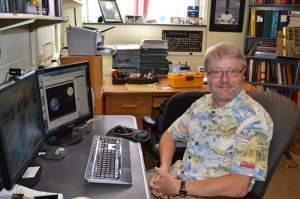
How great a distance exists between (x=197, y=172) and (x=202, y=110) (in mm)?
300

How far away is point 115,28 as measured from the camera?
396 cm

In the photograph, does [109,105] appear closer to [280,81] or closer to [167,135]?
[167,135]

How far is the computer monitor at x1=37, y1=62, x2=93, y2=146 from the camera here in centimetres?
157

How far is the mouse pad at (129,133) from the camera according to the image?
1.77 meters

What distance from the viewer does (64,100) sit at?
66.8 inches

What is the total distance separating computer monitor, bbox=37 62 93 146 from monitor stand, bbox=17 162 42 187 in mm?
229

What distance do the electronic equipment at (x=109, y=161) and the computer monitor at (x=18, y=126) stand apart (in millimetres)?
235

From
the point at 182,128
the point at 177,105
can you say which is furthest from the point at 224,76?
the point at 177,105

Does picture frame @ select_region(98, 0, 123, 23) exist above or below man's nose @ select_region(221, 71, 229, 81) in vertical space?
above

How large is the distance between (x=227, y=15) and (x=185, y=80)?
1517 mm

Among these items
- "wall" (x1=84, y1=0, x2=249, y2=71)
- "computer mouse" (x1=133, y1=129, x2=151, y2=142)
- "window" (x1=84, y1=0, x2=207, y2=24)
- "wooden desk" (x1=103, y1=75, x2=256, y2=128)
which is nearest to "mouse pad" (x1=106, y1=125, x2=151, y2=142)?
"computer mouse" (x1=133, y1=129, x2=151, y2=142)

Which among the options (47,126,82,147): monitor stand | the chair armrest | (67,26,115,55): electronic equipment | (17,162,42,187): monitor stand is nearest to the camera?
A: (17,162,42,187): monitor stand

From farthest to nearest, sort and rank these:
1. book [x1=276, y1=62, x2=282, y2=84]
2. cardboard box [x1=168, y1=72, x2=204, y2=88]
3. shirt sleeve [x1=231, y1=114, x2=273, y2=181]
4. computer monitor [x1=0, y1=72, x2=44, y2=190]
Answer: book [x1=276, y1=62, x2=282, y2=84], cardboard box [x1=168, y1=72, x2=204, y2=88], shirt sleeve [x1=231, y1=114, x2=273, y2=181], computer monitor [x1=0, y1=72, x2=44, y2=190]

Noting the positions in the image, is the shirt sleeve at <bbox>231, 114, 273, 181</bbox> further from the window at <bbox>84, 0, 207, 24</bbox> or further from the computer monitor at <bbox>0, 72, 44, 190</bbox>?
the window at <bbox>84, 0, 207, 24</bbox>
